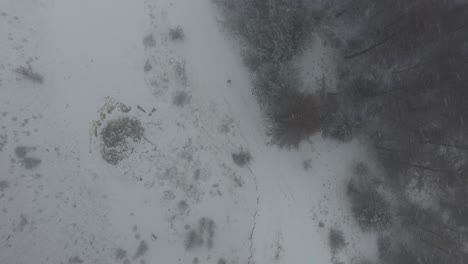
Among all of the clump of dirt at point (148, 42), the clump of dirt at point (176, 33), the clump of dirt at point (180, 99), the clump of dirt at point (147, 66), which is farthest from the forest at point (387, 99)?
the clump of dirt at point (147, 66)

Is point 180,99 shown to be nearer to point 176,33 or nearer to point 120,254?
point 176,33

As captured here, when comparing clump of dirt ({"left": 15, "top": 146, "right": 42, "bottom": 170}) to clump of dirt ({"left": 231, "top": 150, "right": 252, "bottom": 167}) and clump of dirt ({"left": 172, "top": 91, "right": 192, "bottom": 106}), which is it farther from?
clump of dirt ({"left": 231, "top": 150, "right": 252, "bottom": 167})

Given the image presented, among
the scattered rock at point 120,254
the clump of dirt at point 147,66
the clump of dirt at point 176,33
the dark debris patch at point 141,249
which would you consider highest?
the clump of dirt at point 176,33

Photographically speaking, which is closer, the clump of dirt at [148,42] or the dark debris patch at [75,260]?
the dark debris patch at [75,260]

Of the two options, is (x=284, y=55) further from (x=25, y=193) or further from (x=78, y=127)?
(x=25, y=193)

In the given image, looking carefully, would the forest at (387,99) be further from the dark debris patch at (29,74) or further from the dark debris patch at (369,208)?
the dark debris patch at (29,74)

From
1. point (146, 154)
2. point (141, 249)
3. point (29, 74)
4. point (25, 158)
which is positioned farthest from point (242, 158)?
point (29, 74)

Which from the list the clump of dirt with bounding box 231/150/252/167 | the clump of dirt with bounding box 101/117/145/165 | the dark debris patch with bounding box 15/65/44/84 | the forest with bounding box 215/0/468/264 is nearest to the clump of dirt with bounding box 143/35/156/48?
the clump of dirt with bounding box 101/117/145/165
